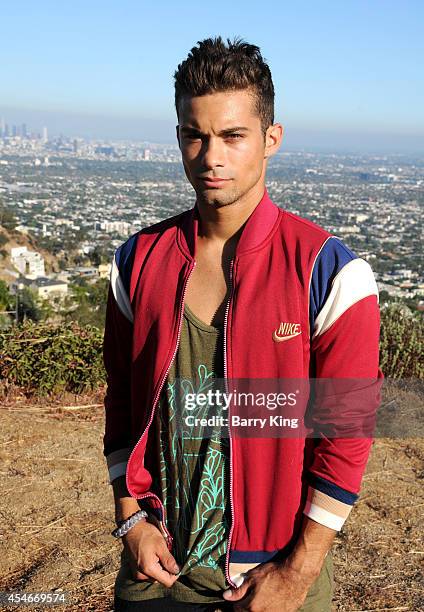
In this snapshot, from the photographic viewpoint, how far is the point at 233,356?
58.4 inches

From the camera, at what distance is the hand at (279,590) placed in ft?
4.80

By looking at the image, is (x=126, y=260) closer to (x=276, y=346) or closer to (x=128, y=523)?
(x=276, y=346)

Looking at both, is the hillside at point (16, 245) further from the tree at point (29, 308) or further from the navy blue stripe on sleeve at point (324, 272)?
the navy blue stripe on sleeve at point (324, 272)

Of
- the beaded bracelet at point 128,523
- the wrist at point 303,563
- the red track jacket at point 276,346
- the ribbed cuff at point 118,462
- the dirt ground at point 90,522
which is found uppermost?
the red track jacket at point 276,346

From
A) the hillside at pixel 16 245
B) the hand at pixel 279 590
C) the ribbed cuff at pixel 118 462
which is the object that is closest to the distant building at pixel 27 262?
the hillside at pixel 16 245

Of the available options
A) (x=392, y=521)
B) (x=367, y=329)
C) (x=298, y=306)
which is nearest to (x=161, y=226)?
(x=298, y=306)

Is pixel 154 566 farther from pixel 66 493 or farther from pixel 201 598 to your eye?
pixel 66 493

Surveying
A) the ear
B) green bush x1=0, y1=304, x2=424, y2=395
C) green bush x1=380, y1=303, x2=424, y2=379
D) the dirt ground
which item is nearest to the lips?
the ear

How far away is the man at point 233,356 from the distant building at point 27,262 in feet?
73.2

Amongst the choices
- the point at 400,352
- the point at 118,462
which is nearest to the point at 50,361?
the point at 400,352

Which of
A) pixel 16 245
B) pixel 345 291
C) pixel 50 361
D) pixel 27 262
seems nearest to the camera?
pixel 345 291

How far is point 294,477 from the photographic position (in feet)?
4.90

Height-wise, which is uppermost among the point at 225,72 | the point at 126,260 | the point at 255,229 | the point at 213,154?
the point at 225,72

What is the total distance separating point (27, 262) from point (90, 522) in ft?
74.7
